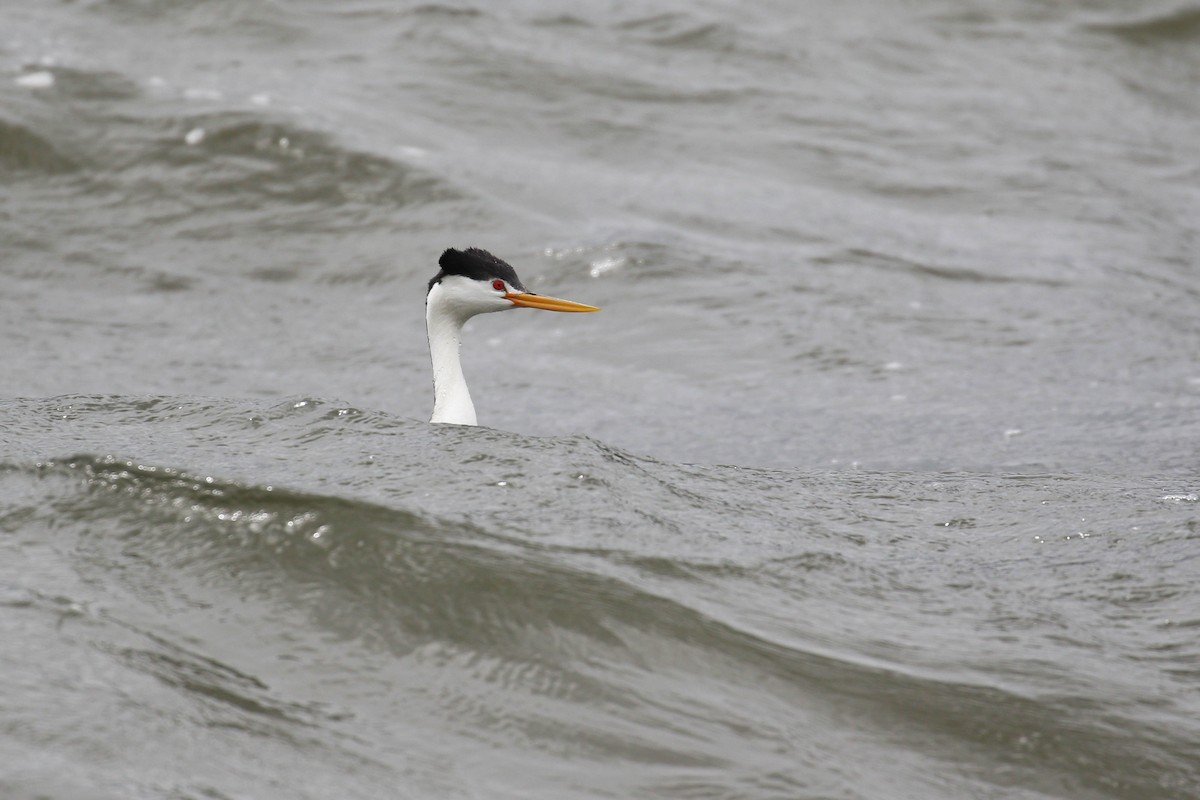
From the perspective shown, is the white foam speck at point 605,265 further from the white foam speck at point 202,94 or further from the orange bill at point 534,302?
the white foam speck at point 202,94

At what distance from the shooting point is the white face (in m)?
6.96

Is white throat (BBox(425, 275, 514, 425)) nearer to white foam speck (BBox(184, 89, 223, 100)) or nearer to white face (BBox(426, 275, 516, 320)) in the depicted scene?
white face (BBox(426, 275, 516, 320))

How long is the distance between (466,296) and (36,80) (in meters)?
7.61

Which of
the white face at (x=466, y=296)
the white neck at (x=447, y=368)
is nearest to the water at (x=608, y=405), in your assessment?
the white neck at (x=447, y=368)

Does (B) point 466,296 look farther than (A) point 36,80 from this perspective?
No

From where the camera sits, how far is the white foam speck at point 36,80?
13086 millimetres

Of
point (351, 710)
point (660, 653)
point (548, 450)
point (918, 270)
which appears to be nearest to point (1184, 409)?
point (918, 270)

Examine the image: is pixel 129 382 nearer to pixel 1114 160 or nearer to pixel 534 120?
pixel 534 120

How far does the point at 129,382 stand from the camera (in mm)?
8961

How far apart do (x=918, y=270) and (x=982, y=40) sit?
568 cm

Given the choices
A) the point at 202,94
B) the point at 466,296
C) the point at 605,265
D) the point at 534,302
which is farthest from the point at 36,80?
the point at 534,302

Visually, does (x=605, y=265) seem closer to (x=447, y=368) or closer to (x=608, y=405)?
(x=608, y=405)

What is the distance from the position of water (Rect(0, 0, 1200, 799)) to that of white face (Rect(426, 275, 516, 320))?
538 millimetres

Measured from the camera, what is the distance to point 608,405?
343 inches
